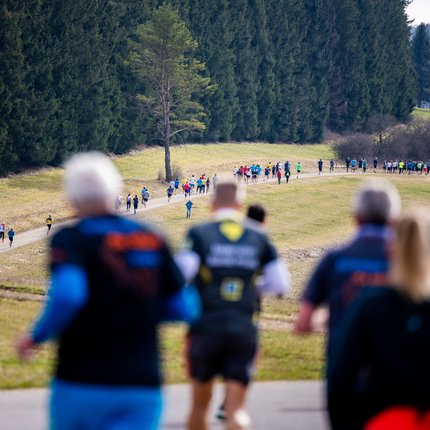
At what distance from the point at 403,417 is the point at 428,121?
102339mm

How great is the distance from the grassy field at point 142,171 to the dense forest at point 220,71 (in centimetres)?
149

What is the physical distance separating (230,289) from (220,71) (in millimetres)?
84267

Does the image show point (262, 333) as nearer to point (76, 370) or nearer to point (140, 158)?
point (76, 370)

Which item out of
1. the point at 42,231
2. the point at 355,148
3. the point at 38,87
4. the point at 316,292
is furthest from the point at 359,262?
the point at 355,148

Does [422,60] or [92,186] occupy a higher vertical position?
[422,60]

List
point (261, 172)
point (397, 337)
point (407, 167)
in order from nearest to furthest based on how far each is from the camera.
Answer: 1. point (397, 337)
2. point (261, 172)
3. point (407, 167)

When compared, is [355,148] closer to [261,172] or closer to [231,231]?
[261,172]

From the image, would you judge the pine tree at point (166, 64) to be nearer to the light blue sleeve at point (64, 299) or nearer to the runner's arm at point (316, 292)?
the runner's arm at point (316, 292)

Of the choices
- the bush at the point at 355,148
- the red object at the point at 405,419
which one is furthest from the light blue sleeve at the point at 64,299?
the bush at the point at 355,148

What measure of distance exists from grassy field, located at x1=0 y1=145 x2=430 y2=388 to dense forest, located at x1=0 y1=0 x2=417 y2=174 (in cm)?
278

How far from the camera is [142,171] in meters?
71.8

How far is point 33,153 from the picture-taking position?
210 ft

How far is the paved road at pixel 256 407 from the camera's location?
27.5 feet

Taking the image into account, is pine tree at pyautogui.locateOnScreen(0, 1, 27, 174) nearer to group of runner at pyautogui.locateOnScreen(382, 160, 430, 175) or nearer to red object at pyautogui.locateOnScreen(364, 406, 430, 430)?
group of runner at pyautogui.locateOnScreen(382, 160, 430, 175)
